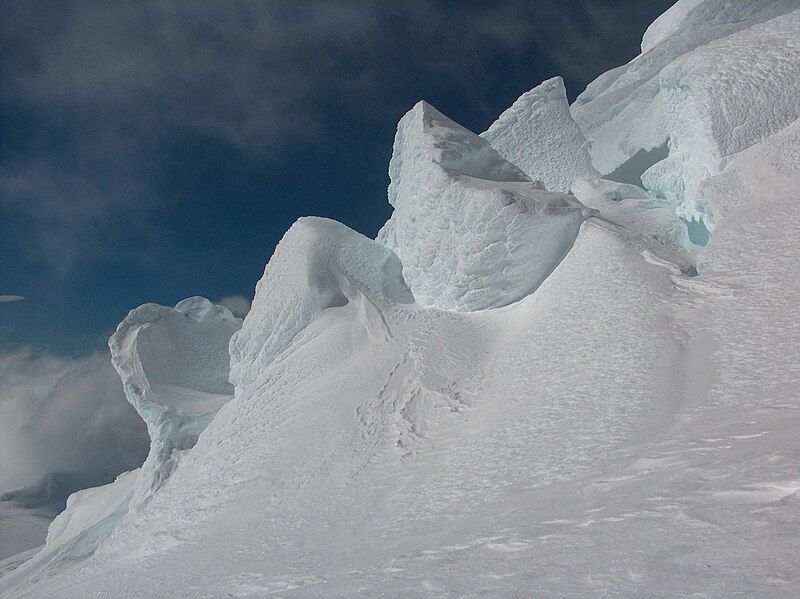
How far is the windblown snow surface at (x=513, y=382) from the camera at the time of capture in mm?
4691

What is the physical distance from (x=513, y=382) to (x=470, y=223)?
4550mm

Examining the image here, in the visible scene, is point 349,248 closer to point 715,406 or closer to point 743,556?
point 715,406

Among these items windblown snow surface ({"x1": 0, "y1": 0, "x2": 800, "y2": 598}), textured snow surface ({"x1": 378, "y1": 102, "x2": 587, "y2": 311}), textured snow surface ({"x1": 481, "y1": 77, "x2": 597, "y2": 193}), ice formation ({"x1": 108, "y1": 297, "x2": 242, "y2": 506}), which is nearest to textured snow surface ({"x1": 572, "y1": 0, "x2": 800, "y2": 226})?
windblown snow surface ({"x1": 0, "y1": 0, "x2": 800, "y2": 598})

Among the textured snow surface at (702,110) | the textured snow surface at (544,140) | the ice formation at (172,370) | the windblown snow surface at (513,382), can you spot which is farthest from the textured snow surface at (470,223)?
the ice formation at (172,370)

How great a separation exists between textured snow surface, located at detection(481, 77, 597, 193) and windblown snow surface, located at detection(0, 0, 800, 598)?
0.23 ft

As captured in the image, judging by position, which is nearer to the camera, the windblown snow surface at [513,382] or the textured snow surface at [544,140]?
the windblown snow surface at [513,382]

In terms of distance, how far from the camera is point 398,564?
517 cm

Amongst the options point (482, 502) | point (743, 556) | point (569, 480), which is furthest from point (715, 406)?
point (743, 556)

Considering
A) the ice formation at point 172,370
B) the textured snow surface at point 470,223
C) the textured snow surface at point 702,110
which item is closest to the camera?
the textured snow surface at point 470,223

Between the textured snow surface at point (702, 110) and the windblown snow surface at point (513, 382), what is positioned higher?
the textured snow surface at point (702, 110)

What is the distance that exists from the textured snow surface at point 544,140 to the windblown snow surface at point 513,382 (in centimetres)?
7

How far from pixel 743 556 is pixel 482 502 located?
3654 millimetres

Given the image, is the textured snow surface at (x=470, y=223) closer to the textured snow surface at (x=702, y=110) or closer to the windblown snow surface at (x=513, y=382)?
the windblown snow surface at (x=513, y=382)

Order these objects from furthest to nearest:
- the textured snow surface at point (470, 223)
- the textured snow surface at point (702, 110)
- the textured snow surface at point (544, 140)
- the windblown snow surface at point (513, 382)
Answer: the textured snow surface at point (544, 140) → the textured snow surface at point (702, 110) → the textured snow surface at point (470, 223) → the windblown snow surface at point (513, 382)
